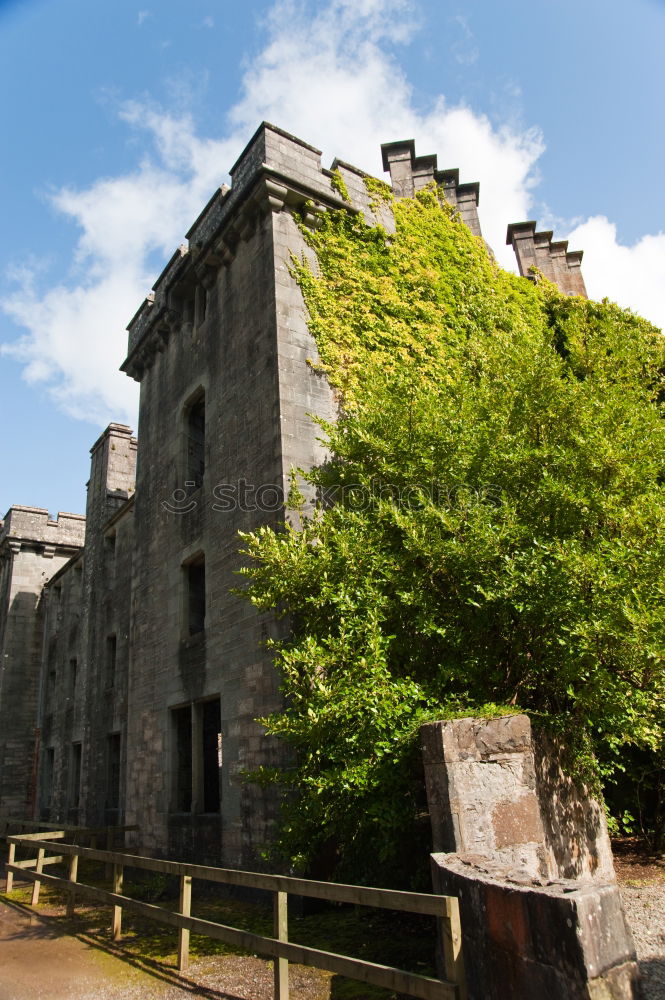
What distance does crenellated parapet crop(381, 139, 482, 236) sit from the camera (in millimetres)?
15227

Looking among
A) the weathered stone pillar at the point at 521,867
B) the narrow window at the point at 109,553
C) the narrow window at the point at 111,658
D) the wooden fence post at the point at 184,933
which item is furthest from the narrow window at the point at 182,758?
the narrow window at the point at 109,553

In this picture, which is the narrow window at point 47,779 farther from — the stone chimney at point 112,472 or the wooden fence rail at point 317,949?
the wooden fence rail at point 317,949

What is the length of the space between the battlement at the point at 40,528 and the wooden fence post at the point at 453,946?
2523 centimetres

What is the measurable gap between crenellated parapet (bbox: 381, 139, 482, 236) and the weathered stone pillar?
1285 cm

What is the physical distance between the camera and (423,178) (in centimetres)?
1553

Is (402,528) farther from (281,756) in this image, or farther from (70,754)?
(70,754)

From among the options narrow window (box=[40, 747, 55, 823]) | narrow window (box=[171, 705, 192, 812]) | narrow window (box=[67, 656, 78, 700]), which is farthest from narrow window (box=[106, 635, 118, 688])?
narrow window (box=[40, 747, 55, 823])

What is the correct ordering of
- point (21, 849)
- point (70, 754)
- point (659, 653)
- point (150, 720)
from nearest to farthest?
point (659, 653) < point (150, 720) < point (21, 849) < point (70, 754)

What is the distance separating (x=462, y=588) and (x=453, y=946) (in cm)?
344

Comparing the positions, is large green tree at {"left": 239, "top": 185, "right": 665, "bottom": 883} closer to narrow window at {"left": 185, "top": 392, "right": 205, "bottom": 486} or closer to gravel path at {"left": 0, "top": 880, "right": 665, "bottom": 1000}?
gravel path at {"left": 0, "top": 880, "right": 665, "bottom": 1000}

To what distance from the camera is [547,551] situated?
614 centimetres

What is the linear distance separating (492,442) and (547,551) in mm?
1868

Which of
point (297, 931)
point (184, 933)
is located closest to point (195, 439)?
point (297, 931)

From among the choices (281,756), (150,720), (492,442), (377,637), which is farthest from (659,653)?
(150,720)
